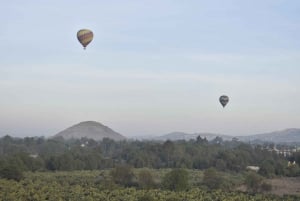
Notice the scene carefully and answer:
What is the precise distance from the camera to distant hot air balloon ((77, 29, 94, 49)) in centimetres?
4862

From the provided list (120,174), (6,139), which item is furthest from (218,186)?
(6,139)

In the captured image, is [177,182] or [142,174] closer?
[177,182]

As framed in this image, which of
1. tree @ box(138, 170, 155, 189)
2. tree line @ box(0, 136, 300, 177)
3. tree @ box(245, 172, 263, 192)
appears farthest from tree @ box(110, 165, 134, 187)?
tree @ box(245, 172, 263, 192)

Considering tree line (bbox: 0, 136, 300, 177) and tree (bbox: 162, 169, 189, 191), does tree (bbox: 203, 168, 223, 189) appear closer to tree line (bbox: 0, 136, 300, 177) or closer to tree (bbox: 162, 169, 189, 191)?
tree (bbox: 162, 169, 189, 191)

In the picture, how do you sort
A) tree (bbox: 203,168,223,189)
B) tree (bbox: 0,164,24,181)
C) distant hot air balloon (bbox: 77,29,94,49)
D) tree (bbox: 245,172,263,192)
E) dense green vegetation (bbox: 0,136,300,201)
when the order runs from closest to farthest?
1. dense green vegetation (bbox: 0,136,300,201)
2. distant hot air balloon (bbox: 77,29,94,49)
3. tree (bbox: 0,164,24,181)
4. tree (bbox: 203,168,223,189)
5. tree (bbox: 245,172,263,192)

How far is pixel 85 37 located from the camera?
48.6 m

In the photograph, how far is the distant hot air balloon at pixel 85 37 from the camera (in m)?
48.6

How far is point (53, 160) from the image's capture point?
77625 mm

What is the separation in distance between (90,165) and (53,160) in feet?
21.9

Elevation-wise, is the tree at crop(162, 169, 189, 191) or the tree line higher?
the tree line

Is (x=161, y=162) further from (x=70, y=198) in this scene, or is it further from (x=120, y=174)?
(x=70, y=198)

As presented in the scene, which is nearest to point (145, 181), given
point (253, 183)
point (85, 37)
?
point (253, 183)

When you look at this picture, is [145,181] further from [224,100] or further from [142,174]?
[224,100]

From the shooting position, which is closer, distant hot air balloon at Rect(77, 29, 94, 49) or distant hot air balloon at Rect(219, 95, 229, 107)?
distant hot air balloon at Rect(77, 29, 94, 49)
